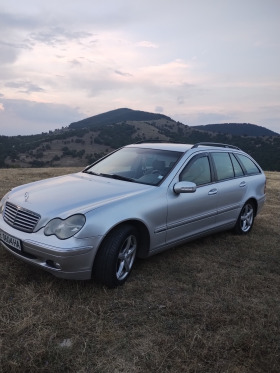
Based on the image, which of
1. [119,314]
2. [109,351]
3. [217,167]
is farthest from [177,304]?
[217,167]

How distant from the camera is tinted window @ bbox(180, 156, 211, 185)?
15.7 ft

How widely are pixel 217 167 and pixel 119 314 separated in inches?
117

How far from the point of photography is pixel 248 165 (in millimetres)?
6367

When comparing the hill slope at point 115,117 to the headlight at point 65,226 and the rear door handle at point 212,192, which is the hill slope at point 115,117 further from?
the headlight at point 65,226

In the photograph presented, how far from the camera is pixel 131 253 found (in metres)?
4.03

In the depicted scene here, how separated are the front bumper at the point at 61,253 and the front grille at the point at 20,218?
0.10 m

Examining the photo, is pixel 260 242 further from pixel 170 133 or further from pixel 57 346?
pixel 170 133

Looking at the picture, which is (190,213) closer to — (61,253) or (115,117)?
(61,253)

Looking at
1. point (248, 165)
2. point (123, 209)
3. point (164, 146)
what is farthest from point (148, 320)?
point (248, 165)

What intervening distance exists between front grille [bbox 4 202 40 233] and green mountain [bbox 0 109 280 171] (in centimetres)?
2746

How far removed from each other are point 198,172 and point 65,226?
2292mm

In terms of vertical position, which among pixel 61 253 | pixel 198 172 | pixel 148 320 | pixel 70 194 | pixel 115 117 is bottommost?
pixel 148 320

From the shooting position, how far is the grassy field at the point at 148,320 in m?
2.65

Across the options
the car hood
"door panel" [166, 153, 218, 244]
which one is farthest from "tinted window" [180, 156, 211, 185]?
the car hood
